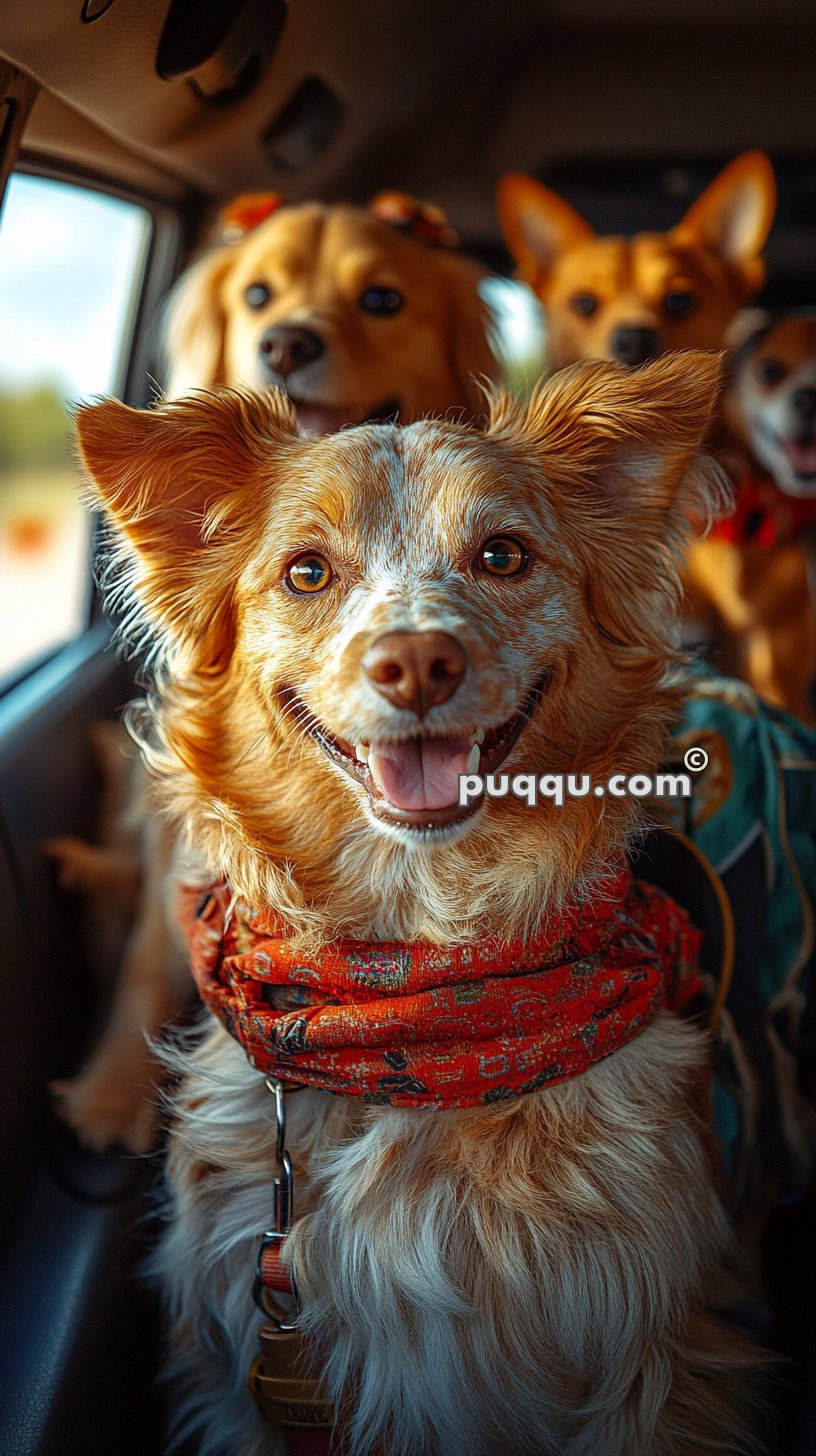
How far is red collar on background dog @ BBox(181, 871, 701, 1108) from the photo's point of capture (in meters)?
1.35

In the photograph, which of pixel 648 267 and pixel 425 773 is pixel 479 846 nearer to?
pixel 425 773

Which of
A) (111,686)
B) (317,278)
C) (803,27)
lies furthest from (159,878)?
(803,27)

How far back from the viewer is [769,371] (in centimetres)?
281

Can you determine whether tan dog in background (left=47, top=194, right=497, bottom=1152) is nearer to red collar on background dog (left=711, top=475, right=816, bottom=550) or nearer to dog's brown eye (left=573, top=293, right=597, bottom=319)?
dog's brown eye (left=573, top=293, right=597, bottom=319)

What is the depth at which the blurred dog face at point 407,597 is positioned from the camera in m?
1.20

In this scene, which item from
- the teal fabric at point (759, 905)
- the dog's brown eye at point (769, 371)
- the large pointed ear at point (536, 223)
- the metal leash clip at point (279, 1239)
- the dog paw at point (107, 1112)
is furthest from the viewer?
the dog's brown eye at point (769, 371)

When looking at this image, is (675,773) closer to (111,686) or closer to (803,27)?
(111,686)

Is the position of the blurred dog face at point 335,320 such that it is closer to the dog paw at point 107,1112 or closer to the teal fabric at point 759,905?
the teal fabric at point 759,905

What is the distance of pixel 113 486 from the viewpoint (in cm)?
134

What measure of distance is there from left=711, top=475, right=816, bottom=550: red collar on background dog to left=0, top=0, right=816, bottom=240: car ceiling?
0.97 m

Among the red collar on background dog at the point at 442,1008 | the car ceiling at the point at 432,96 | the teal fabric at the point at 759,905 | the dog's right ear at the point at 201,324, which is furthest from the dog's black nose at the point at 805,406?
the red collar on background dog at the point at 442,1008

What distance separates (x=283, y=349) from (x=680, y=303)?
40.5 inches

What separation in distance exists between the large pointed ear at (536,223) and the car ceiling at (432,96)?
0.33m

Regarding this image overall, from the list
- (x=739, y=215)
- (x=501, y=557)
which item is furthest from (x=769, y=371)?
(x=501, y=557)
